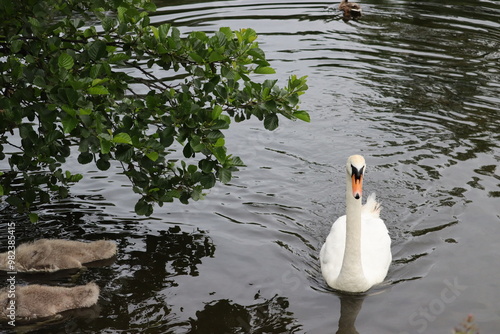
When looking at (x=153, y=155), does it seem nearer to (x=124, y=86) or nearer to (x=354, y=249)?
(x=124, y=86)

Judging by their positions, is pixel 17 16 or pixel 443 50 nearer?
pixel 17 16

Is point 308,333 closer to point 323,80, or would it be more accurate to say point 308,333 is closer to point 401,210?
point 401,210

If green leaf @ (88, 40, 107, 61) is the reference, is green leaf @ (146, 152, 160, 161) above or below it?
below

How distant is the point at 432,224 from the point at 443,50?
8231mm

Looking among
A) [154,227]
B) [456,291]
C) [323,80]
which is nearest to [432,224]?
[456,291]

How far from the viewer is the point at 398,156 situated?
11594mm

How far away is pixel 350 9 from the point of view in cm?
1939

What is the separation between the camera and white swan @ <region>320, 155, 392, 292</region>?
8.10 m

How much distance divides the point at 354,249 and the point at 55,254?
339cm

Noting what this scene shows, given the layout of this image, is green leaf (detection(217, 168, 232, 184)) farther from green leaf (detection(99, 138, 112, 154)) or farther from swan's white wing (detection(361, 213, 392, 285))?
swan's white wing (detection(361, 213, 392, 285))

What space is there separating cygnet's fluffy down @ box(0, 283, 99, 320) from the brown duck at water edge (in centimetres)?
1325

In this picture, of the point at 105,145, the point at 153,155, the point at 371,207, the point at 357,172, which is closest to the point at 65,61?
the point at 105,145

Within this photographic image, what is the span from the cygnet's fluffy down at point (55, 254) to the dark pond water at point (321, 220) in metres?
0.16

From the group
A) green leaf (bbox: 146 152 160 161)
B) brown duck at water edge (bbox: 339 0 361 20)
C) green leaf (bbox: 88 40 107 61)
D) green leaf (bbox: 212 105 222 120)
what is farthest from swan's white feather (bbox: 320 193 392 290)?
brown duck at water edge (bbox: 339 0 361 20)
